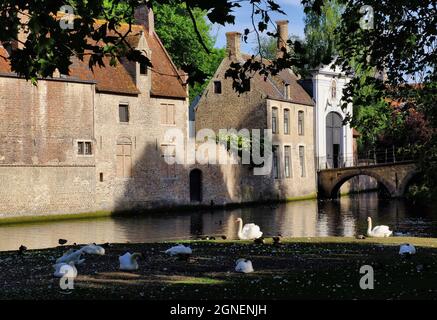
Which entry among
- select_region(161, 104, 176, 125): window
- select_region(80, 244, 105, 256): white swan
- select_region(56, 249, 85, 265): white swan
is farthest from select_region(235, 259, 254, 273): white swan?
select_region(161, 104, 176, 125): window

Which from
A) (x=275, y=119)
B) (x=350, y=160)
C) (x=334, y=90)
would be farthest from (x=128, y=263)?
(x=350, y=160)

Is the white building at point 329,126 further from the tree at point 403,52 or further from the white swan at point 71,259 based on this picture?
the white swan at point 71,259

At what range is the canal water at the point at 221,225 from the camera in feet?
78.4

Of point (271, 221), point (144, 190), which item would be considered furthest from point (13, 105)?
point (271, 221)

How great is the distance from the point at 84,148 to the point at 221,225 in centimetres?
928

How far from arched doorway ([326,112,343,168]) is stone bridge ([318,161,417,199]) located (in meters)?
3.08

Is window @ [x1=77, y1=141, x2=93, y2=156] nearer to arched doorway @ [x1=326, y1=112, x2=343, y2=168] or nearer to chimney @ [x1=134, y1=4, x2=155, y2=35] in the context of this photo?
chimney @ [x1=134, y1=4, x2=155, y2=35]

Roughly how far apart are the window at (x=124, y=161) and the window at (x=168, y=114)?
301 centimetres

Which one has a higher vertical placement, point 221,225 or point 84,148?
point 84,148

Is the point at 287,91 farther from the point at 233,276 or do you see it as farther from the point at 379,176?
the point at 233,276

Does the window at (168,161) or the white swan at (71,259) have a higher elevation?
the window at (168,161)

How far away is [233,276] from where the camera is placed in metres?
10.1

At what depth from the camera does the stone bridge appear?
4609 cm

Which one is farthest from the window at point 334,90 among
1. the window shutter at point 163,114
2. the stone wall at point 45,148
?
the stone wall at point 45,148
